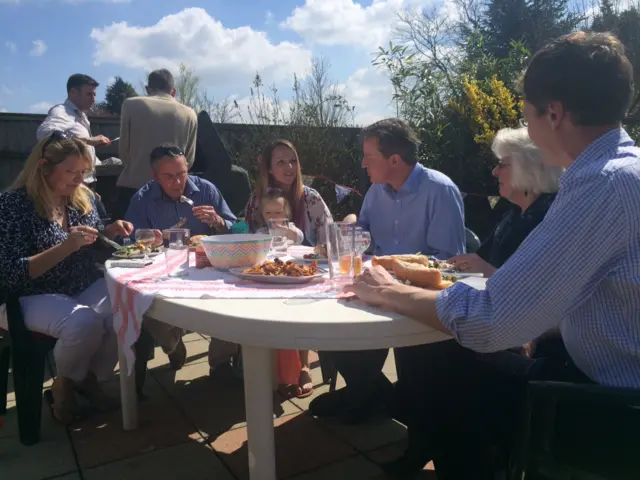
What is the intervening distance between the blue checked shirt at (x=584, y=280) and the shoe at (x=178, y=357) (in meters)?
2.23

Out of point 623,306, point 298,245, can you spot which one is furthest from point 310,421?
point 623,306

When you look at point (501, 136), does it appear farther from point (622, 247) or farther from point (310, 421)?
point (310, 421)

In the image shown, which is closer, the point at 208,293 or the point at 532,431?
the point at 532,431

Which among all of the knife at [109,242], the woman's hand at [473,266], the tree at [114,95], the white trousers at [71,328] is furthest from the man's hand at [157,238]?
the tree at [114,95]

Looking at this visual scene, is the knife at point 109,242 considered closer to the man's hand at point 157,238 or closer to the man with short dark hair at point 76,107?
the man's hand at point 157,238

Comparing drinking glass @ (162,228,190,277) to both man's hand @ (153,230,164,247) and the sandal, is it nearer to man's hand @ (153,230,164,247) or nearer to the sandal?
man's hand @ (153,230,164,247)

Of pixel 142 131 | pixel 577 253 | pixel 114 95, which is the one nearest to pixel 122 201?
pixel 142 131

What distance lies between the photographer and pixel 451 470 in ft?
5.73

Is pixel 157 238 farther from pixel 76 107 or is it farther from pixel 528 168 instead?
pixel 76 107

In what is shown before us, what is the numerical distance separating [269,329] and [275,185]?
218 centimetres

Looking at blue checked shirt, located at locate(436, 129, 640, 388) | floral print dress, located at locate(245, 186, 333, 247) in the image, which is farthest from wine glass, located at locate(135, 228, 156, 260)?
blue checked shirt, located at locate(436, 129, 640, 388)

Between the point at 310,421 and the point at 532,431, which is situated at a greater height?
the point at 532,431

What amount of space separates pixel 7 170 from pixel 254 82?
10.5 feet

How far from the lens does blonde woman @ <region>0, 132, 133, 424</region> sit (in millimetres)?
2350
